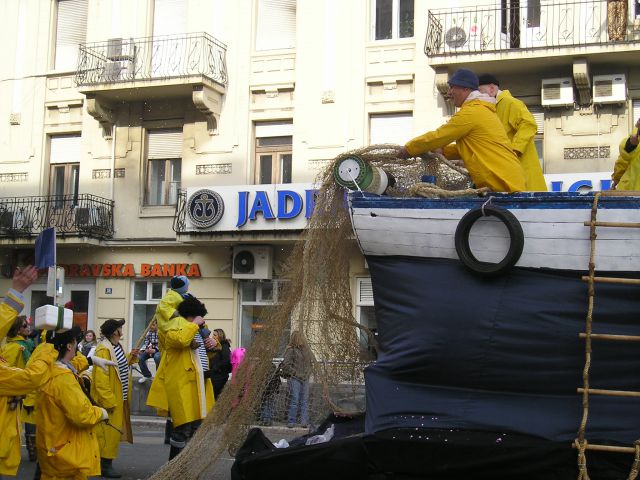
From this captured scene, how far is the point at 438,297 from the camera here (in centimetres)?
495

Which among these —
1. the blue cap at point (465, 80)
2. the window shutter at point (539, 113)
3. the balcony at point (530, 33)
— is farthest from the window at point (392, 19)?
the blue cap at point (465, 80)

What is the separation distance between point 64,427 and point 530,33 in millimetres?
15383

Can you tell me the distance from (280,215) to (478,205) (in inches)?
612

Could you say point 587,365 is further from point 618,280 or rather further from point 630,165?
point 630,165

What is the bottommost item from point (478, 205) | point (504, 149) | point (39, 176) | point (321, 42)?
point (478, 205)

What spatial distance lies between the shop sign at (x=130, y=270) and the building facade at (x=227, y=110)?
0.04 m

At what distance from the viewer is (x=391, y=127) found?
68.6 ft

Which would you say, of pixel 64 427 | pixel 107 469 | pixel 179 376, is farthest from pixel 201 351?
pixel 64 427

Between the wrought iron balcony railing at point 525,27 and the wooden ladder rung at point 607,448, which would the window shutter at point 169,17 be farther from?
the wooden ladder rung at point 607,448

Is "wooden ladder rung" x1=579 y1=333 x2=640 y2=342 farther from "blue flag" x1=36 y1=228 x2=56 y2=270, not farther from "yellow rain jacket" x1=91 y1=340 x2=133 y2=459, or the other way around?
"blue flag" x1=36 y1=228 x2=56 y2=270

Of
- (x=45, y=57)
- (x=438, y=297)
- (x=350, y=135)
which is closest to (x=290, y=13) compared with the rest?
(x=350, y=135)

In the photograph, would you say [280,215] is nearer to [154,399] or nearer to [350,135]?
[350,135]

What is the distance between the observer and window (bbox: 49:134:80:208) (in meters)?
23.7

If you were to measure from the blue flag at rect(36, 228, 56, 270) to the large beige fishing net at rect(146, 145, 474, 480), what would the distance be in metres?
7.49
